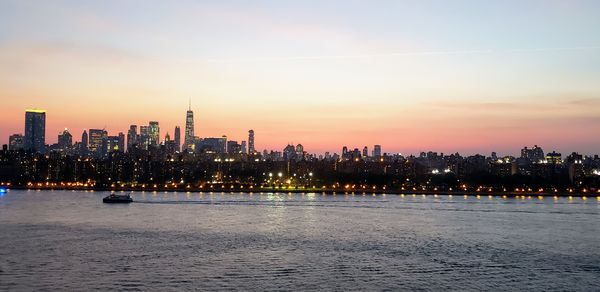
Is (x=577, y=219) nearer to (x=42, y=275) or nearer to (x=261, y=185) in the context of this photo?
(x=42, y=275)

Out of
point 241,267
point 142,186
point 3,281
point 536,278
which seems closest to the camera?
point 3,281

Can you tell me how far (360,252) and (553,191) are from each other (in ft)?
389

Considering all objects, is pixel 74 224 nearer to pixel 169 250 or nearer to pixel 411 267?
pixel 169 250

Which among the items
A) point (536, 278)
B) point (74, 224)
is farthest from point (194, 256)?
point (74, 224)

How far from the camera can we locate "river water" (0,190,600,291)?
94.1 feet

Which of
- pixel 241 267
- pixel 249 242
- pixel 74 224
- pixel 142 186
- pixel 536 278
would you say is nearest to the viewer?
pixel 536 278

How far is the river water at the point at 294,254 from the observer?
2869 cm

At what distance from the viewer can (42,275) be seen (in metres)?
29.3

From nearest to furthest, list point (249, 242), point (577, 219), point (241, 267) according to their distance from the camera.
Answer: point (241, 267)
point (249, 242)
point (577, 219)

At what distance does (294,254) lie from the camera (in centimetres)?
3697

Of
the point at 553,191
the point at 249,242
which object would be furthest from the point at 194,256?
the point at 553,191

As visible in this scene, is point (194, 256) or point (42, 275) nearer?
point (42, 275)

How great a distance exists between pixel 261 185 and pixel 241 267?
132 m

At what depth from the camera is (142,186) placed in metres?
162
